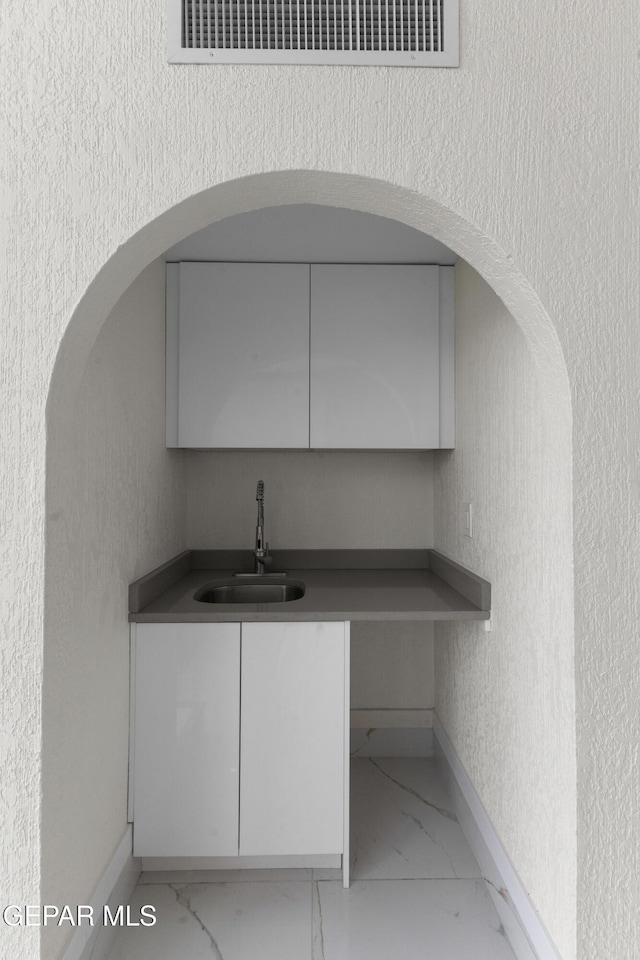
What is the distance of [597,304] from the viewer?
1.31 m

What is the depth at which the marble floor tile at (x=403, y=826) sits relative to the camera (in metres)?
1.96

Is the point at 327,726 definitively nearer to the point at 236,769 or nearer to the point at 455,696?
the point at 236,769

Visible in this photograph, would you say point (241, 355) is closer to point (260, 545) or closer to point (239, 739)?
point (260, 545)

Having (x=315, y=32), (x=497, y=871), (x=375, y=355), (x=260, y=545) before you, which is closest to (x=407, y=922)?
(x=497, y=871)

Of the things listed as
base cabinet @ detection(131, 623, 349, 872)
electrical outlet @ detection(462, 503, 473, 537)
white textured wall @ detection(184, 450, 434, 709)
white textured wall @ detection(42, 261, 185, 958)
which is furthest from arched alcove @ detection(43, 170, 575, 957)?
white textured wall @ detection(184, 450, 434, 709)

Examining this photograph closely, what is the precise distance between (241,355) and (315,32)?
4.04 feet

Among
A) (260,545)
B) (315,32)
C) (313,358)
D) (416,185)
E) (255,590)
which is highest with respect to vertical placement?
(315,32)

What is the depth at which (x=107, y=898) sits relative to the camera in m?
1.63

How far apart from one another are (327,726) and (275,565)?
952mm

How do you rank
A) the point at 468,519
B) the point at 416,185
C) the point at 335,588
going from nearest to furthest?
1. the point at 416,185
2. the point at 468,519
3. the point at 335,588

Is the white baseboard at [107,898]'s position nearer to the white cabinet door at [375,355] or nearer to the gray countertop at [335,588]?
the gray countertop at [335,588]

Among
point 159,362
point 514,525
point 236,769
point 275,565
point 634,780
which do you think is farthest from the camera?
point 275,565

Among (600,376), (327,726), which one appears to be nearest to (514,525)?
(600,376)

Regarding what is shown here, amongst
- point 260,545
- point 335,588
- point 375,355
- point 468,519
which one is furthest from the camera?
point 260,545
